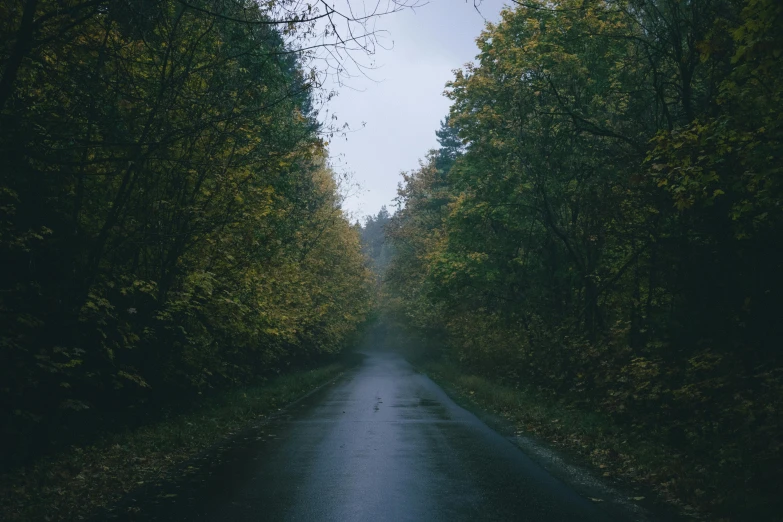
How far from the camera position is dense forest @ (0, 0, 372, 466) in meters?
8.61

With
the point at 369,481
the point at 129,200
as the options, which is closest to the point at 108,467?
the point at 369,481

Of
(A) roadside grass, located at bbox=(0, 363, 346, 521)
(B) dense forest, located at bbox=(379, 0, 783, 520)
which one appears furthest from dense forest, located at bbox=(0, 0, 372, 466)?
(B) dense forest, located at bbox=(379, 0, 783, 520)

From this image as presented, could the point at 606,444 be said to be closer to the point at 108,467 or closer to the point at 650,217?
the point at 650,217

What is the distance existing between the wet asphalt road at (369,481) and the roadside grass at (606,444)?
3.89 feet

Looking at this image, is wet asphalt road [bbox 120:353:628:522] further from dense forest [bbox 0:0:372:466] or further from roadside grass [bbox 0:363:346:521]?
dense forest [bbox 0:0:372:466]

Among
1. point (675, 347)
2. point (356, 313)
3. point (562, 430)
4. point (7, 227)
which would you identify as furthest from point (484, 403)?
point (356, 313)

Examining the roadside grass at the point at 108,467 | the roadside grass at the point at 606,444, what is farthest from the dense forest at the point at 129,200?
the roadside grass at the point at 606,444

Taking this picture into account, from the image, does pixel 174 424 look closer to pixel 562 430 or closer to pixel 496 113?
pixel 562 430

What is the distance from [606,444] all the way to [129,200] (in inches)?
413

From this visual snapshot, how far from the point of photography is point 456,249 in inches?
1205

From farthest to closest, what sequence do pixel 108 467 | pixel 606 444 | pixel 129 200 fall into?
pixel 129 200 < pixel 606 444 < pixel 108 467

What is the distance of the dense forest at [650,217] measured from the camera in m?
8.55

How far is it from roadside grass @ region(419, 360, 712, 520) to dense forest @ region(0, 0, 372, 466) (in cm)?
719

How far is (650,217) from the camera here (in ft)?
46.0
